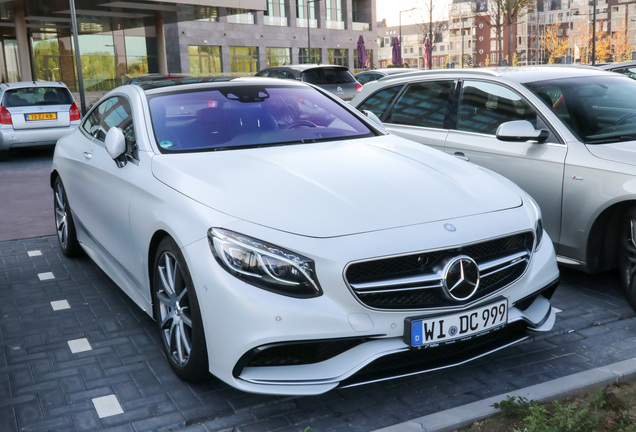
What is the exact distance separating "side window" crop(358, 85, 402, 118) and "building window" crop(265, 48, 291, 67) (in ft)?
169

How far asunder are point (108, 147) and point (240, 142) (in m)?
0.80

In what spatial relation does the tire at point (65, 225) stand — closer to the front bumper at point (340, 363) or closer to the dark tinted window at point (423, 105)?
the dark tinted window at point (423, 105)

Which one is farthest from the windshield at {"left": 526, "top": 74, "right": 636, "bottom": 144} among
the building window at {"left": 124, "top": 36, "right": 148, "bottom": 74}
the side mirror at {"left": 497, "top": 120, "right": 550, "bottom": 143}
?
the building window at {"left": 124, "top": 36, "right": 148, "bottom": 74}

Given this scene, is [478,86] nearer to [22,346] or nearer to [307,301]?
[307,301]

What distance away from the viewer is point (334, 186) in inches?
138

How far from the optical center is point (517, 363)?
12.4 ft

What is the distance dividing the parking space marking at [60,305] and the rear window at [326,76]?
1528cm

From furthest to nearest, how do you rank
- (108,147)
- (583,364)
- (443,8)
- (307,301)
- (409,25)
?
1. (409,25)
2. (443,8)
3. (108,147)
4. (583,364)
5. (307,301)

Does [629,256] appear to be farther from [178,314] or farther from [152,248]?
[152,248]

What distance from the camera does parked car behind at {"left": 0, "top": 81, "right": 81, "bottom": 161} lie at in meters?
13.1

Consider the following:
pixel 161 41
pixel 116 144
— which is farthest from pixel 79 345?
pixel 161 41

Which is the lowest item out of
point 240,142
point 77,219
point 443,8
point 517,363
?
point 517,363

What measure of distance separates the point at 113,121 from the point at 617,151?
343 cm

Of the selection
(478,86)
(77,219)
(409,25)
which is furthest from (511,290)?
(409,25)
